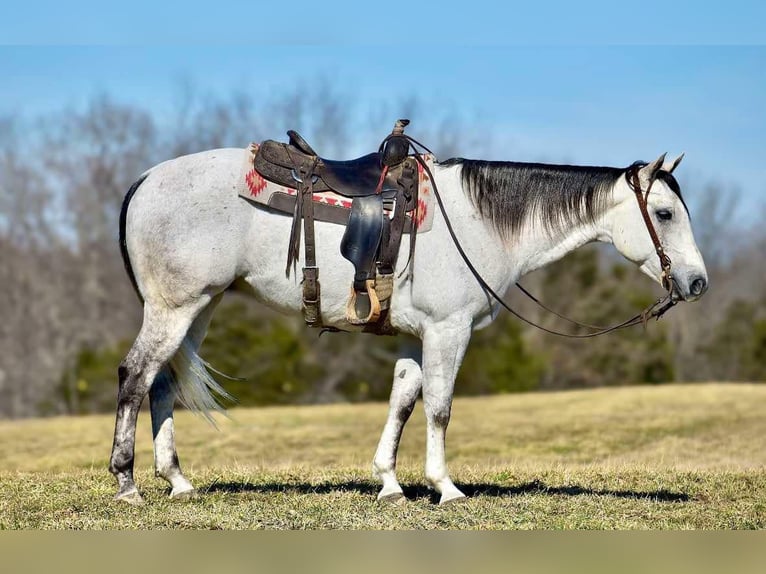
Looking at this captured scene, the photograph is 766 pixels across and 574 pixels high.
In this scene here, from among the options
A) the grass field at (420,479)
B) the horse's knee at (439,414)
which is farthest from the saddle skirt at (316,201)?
the grass field at (420,479)

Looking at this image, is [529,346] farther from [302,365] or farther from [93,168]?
[93,168]

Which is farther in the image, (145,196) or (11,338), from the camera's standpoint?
(11,338)

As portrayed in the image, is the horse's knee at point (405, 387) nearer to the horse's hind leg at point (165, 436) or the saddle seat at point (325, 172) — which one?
the saddle seat at point (325, 172)

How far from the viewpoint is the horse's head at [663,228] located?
6805 mm

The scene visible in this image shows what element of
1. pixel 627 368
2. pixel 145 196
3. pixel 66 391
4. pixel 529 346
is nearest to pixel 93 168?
pixel 66 391

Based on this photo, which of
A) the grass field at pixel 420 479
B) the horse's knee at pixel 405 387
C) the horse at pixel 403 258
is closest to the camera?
the grass field at pixel 420 479

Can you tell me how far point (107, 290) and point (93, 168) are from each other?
460 centimetres

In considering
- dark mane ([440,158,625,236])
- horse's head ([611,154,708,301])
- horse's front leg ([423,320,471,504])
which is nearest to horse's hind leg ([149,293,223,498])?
horse's front leg ([423,320,471,504])

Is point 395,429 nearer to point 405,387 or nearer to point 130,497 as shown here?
point 405,387

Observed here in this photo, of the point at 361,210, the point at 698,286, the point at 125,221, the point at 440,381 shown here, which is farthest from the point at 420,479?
the point at 125,221

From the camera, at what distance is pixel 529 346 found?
30141 mm

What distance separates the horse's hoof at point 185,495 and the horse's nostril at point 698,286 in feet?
12.4

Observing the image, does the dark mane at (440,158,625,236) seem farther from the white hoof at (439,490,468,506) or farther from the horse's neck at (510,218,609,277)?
the white hoof at (439,490,468,506)

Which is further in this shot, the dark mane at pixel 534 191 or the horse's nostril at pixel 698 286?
the dark mane at pixel 534 191
